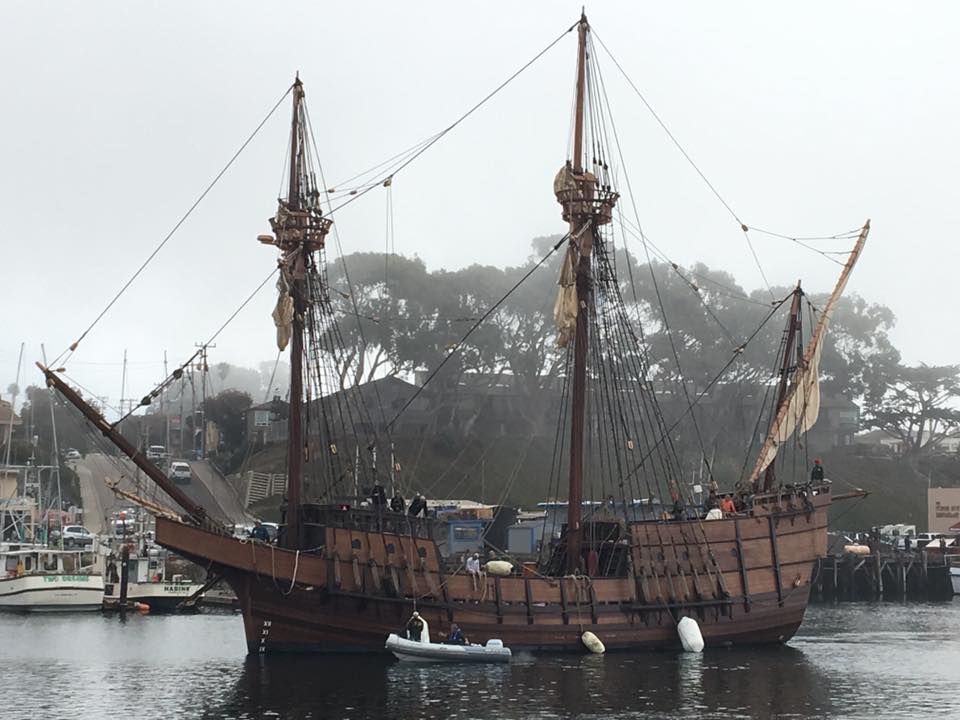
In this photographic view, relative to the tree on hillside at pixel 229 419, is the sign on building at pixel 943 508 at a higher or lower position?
lower

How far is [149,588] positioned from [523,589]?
1204 inches

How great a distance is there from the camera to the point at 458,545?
75.0 m

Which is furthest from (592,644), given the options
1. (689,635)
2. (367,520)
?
(367,520)

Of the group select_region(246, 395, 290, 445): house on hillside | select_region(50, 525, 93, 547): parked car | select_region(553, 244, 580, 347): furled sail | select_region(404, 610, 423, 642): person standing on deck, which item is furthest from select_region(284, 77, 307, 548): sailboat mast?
select_region(246, 395, 290, 445): house on hillside

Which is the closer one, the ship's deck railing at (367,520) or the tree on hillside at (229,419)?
the ship's deck railing at (367,520)

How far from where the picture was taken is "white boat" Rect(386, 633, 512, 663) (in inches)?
1672

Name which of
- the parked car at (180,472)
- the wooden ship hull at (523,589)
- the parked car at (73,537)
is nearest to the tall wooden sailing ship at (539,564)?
the wooden ship hull at (523,589)

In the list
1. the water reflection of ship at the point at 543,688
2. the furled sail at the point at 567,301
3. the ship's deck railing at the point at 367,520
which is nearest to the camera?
the water reflection of ship at the point at 543,688

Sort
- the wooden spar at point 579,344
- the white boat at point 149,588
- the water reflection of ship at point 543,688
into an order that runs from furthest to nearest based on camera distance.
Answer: the white boat at point 149,588 → the wooden spar at point 579,344 → the water reflection of ship at point 543,688

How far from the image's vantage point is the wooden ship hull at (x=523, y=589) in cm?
4356

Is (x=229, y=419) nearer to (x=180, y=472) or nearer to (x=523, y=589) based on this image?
(x=180, y=472)

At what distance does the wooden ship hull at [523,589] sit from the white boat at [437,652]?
4.56ft

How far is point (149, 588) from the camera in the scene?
228 feet

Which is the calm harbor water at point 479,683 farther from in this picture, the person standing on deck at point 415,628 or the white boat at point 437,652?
the person standing on deck at point 415,628
